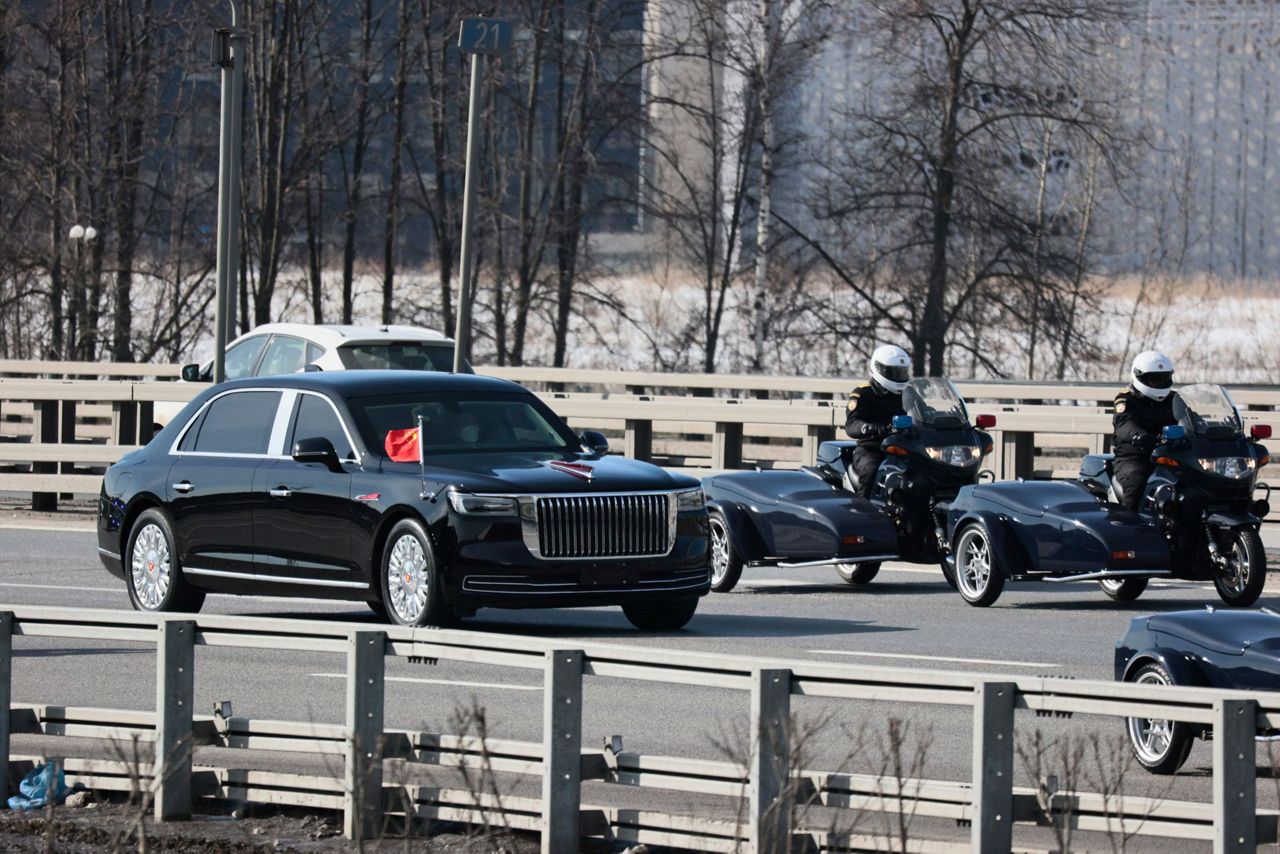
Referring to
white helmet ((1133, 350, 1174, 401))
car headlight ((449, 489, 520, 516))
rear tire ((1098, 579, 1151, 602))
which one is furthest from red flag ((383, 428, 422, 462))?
rear tire ((1098, 579, 1151, 602))

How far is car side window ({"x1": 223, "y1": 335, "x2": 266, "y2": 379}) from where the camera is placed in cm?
2672

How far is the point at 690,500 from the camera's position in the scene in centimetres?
1458

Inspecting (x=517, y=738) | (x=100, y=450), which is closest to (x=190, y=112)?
(x=100, y=450)

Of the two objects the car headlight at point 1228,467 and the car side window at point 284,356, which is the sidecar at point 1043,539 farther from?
the car side window at point 284,356

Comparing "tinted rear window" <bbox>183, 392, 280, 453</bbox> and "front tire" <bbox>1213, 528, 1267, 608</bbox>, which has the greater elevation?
"tinted rear window" <bbox>183, 392, 280, 453</bbox>

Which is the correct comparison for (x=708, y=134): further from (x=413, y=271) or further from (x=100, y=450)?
(x=100, y=450)

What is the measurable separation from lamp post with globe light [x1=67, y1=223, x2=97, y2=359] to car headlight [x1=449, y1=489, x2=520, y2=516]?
33.9 m

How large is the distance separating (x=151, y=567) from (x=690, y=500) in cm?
366

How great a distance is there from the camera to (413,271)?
76938 mm

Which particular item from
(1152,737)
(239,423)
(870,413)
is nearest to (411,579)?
(239,423)

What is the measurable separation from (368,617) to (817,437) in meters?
11.0

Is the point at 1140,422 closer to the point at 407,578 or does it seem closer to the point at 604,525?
the point at 604,525

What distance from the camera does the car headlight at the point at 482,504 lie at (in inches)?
547

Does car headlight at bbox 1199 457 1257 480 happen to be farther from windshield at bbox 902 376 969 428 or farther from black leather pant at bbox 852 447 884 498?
black leather pant at bbox 852 447 884 498
